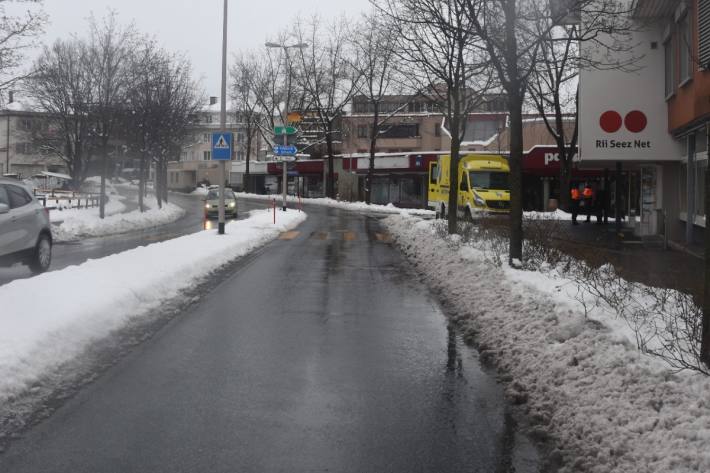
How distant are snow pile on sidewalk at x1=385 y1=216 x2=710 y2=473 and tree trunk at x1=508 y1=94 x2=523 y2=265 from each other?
227cm

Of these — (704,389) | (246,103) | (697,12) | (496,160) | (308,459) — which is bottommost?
(308,459)

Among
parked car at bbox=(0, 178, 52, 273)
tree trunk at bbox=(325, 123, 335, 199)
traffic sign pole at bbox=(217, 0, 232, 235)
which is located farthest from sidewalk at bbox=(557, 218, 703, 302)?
tree trunk at bbox=(325, 123, 335, 199)

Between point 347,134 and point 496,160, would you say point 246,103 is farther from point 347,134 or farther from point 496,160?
point 496,160

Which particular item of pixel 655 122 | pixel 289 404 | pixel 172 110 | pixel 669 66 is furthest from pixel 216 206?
pixel 289 404

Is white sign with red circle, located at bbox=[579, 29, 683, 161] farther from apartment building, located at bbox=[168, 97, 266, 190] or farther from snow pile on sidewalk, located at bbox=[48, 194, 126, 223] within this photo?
apartment building, located at bbox=[168, 97, 266, 190]

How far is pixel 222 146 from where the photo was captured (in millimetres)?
22453

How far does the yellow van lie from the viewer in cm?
2823

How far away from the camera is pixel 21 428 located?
492cm

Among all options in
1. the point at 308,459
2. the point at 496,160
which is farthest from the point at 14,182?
the point at 496,160

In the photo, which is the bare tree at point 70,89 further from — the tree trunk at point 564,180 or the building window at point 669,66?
the tree trunk at point 564,180

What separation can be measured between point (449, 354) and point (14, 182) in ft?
30.9

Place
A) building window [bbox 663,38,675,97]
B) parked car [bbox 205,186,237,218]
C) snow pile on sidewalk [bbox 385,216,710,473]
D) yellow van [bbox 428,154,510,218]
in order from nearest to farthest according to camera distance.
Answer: snow pile on sidewalk [bbox 385,216,710,473] → building window [bbox 663,38,675,97] → yellow van [bbox 428,154,510,218] → parked car [bbox 205,186,237,218]

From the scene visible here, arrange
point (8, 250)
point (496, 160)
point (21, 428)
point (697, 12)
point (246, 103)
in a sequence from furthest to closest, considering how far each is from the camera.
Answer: point (246, 103) → point (496, 160) → point (697, 12) → point (8, 250) → point (21, 428)

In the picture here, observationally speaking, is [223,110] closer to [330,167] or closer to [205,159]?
[330,167]
